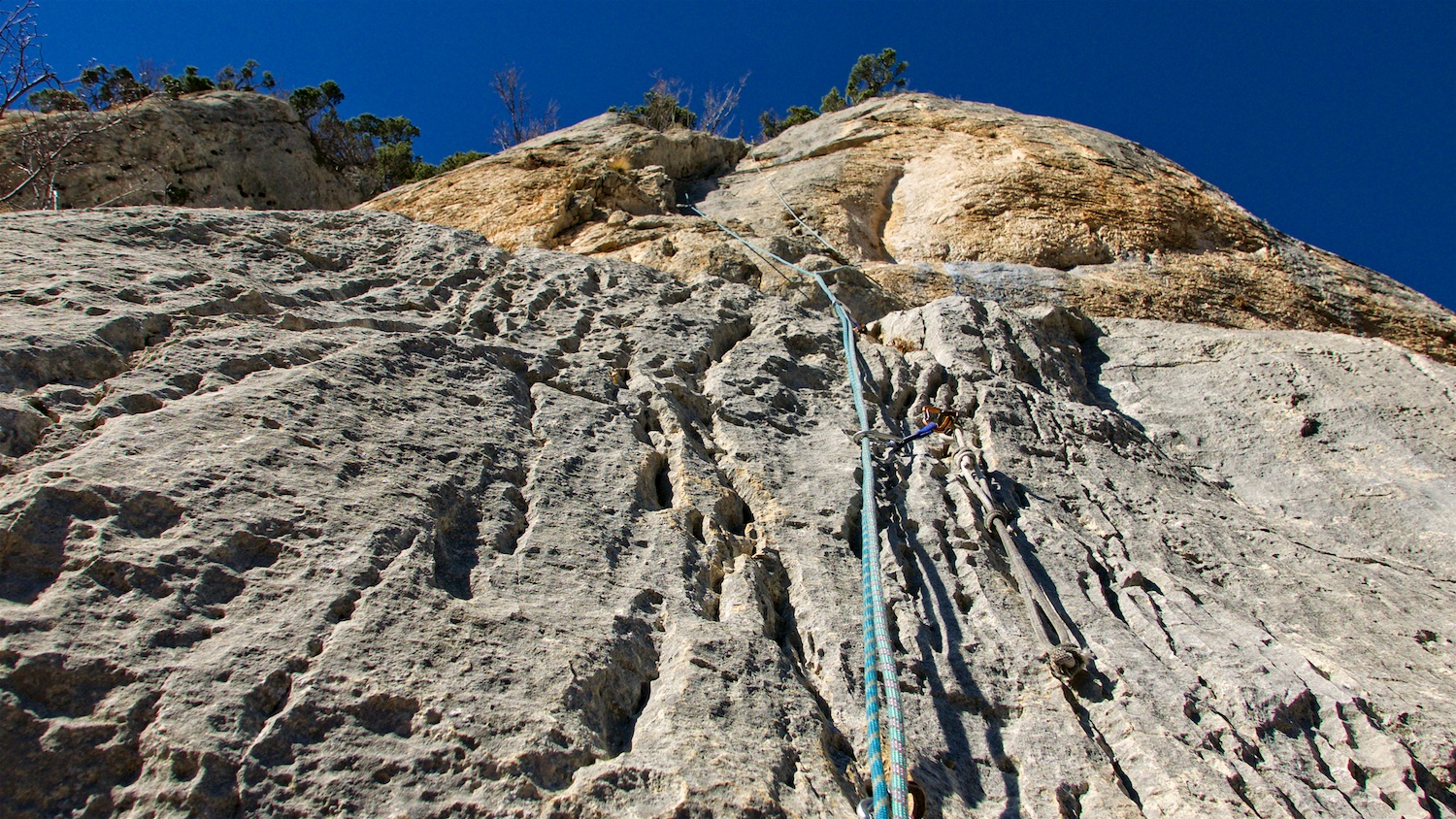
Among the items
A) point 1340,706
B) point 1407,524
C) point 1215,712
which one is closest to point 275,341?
point 1215,712

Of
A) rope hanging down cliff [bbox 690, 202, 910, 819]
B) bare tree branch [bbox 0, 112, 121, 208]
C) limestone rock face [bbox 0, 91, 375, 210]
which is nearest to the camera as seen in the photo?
rope hanging down cliff [bbox 690, 202, 910, 819]

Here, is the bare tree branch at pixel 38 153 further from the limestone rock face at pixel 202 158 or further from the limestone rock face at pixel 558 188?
the limestone rock face at pixel 558 188

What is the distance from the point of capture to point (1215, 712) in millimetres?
2736

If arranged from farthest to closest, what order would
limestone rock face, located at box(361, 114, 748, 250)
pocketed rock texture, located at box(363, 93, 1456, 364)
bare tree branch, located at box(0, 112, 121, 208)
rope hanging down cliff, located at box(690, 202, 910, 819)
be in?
1. bare tree branch, located at box(0, 112, 121, 208)
2. limestone rock face, located at box(361, 114, 748, 250)
3. pocketed rock texture, located at box(363, 93, 1456, 364)
4. rope hanging down cliff, located at box(690, 202, 910, 819)

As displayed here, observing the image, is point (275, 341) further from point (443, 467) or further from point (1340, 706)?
point (1340, 706)

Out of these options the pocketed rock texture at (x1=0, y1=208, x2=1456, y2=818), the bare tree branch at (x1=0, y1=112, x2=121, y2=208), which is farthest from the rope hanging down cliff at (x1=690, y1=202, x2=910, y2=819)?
the bare tree branch at (x1=0, y1=112, x2=121, y2=208)

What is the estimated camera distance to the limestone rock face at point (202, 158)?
10.2 meters

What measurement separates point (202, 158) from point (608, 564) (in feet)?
39.5

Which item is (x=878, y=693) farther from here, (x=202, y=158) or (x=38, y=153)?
(x=202, y=158)

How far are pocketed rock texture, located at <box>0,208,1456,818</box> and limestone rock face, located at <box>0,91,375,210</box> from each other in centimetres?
751

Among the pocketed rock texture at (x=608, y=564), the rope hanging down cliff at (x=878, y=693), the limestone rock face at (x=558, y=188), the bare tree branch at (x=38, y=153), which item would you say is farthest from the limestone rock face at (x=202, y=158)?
the rope hanging down cliff at (x=878, y=693)

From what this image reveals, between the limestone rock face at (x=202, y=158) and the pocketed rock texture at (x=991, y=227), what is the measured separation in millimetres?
4952

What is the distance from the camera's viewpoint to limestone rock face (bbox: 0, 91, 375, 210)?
10164 millimetres

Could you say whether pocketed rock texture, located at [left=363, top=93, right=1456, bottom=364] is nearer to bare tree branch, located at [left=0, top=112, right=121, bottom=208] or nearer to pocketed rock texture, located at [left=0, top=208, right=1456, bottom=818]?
pocketed rock texture, located at [left=0, top=208, right=1456, bottom=818]
